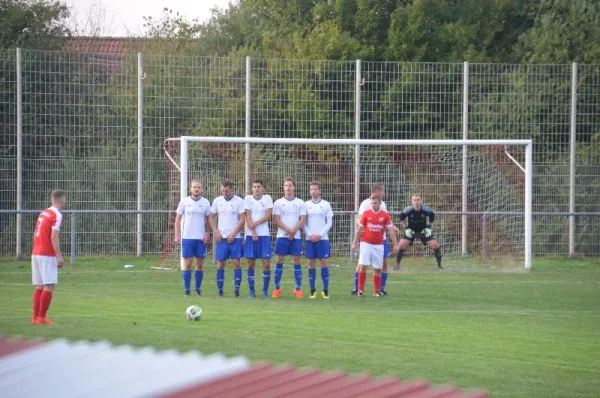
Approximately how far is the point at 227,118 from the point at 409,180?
4549mm

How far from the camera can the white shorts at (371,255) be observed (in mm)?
17312

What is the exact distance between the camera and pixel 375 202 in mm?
17406

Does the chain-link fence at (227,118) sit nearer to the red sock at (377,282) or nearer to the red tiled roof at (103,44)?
the red sock at (377,282)

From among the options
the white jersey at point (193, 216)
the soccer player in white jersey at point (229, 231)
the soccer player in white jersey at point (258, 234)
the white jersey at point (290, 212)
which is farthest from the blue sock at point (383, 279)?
the white jersey at point (193, 216)

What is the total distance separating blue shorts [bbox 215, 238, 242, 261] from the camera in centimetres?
1725

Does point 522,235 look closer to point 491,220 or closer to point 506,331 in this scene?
point 491,220

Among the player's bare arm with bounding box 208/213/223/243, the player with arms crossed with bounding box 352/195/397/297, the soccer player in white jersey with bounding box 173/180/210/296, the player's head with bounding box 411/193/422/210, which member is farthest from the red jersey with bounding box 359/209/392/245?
the player's head with bounding box 411/193/422/210

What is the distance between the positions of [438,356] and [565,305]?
20.4 ft

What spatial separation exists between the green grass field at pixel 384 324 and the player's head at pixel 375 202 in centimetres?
153

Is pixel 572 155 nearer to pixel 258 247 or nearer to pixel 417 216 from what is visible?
pixel 417 216

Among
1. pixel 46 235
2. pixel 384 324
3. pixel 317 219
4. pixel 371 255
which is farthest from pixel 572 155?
pixel 46 235

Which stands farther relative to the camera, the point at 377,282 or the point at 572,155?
the point at 572,155

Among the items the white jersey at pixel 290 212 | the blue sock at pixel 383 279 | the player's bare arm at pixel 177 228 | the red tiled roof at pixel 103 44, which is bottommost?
the blue sock at pixel 383 279

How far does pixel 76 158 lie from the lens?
23.2 metres
